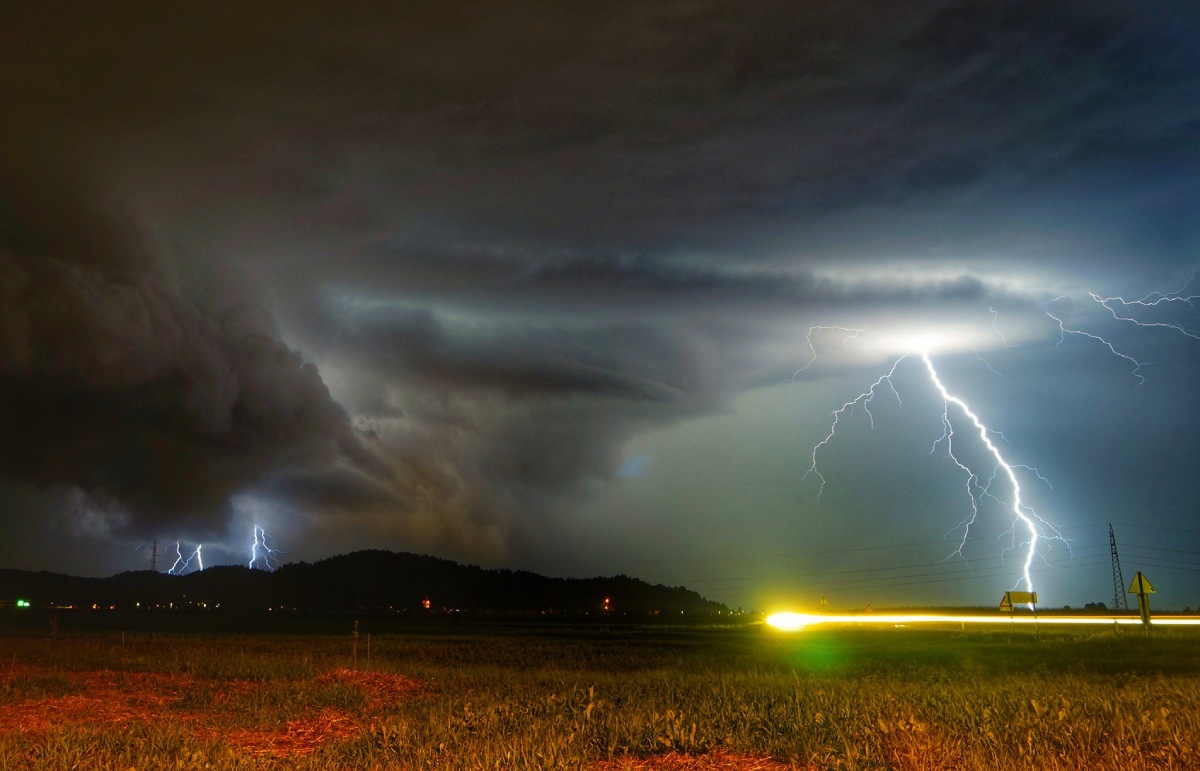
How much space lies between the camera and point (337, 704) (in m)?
20.1

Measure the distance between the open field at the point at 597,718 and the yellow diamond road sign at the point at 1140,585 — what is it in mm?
9465

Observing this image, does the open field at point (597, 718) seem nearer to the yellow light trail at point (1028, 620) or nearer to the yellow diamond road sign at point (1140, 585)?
the yellow diamond road sign at point (1140, 585)

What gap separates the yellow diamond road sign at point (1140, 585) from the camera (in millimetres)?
40219

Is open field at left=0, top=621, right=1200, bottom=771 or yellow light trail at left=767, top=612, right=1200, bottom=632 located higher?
open field at left=0, top=621, right=1200, bottom=771

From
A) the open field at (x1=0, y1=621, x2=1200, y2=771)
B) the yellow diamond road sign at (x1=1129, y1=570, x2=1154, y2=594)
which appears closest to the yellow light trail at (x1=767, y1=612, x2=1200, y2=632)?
the yellow diamond road sign at (x1=1129, y1=570, x2=1154, y2=594)

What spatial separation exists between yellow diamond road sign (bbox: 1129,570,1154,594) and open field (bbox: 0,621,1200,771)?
9.46m

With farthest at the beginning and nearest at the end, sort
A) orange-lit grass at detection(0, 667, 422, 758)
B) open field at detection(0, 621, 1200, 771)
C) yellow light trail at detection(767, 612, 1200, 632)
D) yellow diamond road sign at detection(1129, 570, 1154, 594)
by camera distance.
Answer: yellow light trail at detection(767, 612, 1200, 632) → yellow diamond road sign at detection(1129, 570, 1154, 594) → orange-lit grass at detection(0, 667, 422, 758) → open field at detection(0, 621, 1200, 771)

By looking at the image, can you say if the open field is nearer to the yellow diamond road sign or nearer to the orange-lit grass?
the orange-lit grass

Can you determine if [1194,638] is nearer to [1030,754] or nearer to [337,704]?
[1030,754]

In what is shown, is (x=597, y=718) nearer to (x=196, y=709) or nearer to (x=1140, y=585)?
(x=196, y=709)

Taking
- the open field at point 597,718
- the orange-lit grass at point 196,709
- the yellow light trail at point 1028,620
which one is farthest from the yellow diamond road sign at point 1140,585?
the orange-lit grass at point 196,709

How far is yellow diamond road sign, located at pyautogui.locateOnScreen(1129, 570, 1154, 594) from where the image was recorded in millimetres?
40219

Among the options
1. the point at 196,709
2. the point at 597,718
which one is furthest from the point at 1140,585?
the point at 196,709

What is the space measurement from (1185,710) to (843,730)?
6.45 m
